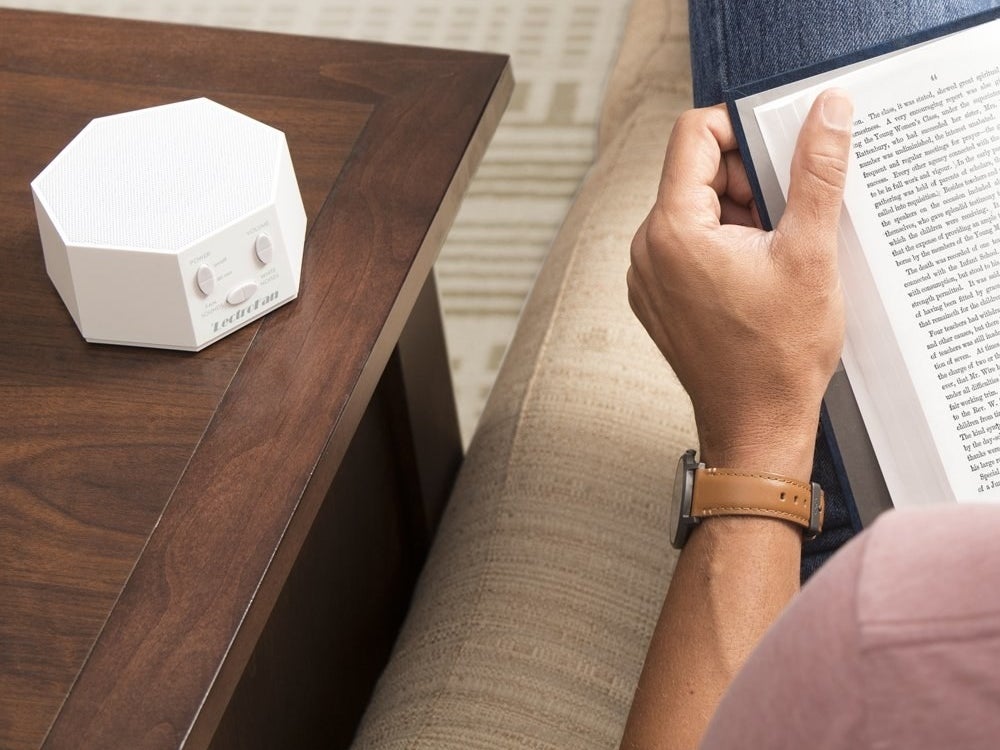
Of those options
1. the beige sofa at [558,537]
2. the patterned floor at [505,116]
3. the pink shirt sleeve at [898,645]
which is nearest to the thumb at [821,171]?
the beige sofa at [558,537]

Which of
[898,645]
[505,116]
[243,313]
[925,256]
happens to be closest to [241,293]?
[243,313]

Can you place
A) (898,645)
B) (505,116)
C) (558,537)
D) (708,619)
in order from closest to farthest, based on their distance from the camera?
(898,645), (708,619), (558,537), (505,116)

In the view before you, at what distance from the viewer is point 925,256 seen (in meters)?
0.62

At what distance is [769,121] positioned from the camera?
2.13 ft

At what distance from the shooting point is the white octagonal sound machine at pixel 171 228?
24.4 inches

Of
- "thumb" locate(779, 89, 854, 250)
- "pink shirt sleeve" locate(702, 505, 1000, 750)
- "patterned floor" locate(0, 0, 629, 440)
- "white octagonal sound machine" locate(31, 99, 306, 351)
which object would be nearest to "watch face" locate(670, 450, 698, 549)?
"thumb" locate(779, 89, 854, 250)

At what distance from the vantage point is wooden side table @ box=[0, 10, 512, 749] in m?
0.55

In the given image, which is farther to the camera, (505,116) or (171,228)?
(505,116)

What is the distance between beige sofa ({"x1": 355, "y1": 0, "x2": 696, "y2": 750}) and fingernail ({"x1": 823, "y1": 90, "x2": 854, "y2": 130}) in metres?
0.26

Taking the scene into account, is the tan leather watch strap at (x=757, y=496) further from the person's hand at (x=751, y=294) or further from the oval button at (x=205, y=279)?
the oval button at (x=205, y=279)

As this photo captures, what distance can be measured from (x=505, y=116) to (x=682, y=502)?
1160mm

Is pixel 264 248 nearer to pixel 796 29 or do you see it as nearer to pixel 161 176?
pixel 161 176

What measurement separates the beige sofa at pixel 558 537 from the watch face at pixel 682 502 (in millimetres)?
84

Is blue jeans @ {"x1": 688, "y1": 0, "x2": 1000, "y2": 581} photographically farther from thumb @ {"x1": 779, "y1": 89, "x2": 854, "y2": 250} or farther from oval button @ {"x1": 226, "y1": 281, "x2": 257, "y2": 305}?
oval button @ {"x1": 226, "y1": 281, "x2": 257, "y2": 305}
